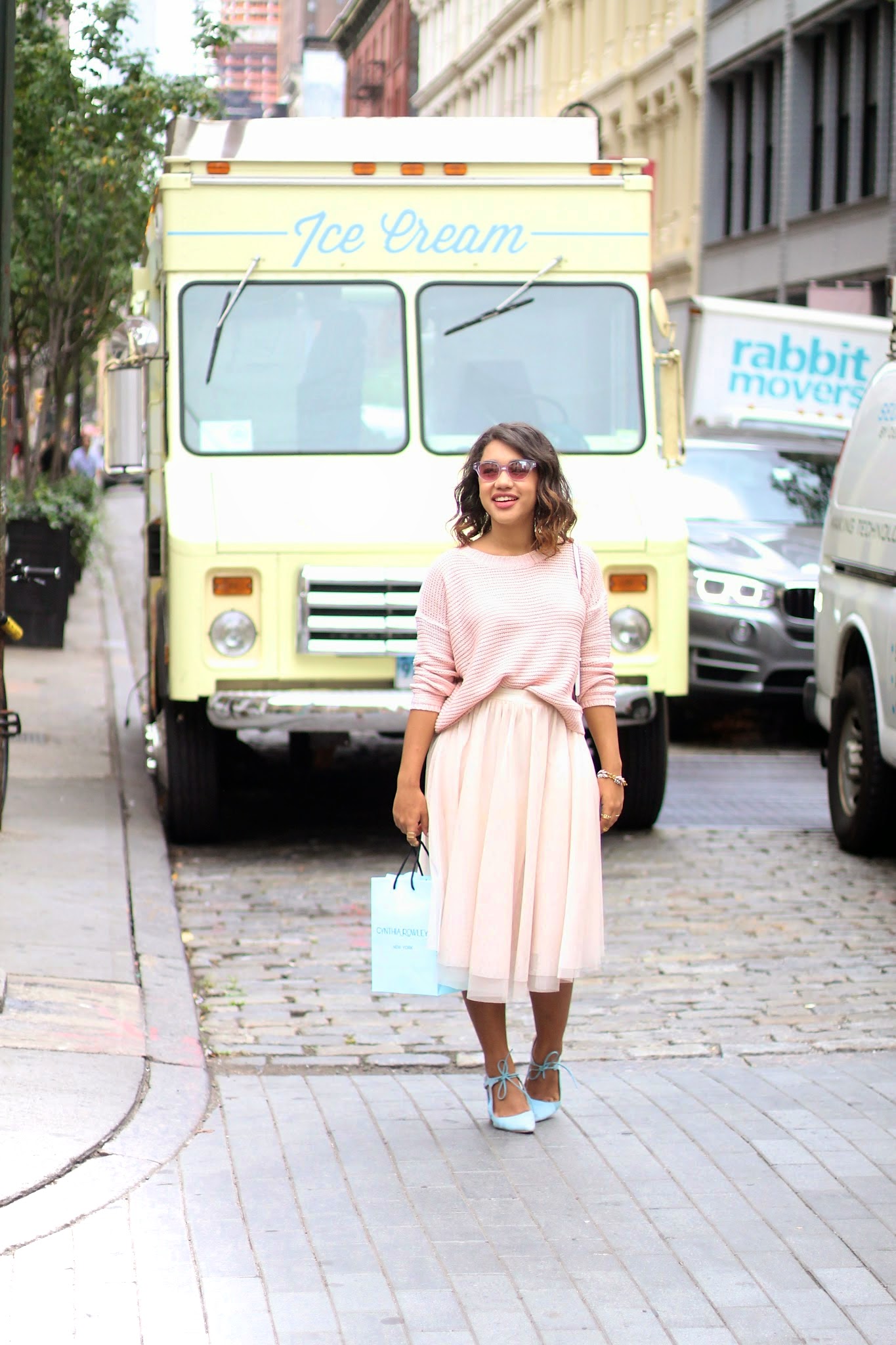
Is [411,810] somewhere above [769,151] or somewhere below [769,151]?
below

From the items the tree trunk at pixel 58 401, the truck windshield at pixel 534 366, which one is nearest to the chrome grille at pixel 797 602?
the truck windshield at pixel 534 366

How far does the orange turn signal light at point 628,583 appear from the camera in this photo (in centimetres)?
928

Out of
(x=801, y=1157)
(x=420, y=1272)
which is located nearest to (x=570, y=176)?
(x=801, y=1157)

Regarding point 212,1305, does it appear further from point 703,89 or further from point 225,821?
point 703,89

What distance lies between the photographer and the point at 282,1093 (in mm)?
5832

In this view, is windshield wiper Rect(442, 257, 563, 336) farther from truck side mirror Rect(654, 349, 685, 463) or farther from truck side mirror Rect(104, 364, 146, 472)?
truck side mirror Rect(104, 364, 146, 472)

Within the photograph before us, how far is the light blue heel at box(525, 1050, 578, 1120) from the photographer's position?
550 centimetres

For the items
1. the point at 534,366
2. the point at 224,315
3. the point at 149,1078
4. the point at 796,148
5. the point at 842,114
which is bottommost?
the point at 149,1078

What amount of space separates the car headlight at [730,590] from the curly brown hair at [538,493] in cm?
820

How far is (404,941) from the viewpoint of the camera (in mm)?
5344

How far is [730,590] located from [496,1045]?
8333 millimetres

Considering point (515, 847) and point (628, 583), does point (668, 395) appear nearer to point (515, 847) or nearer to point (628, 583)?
point (628, 583)

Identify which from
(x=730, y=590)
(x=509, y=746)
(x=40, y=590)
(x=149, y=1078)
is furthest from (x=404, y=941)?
(x=40, y=590)

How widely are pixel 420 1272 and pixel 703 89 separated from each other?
37549 mm
